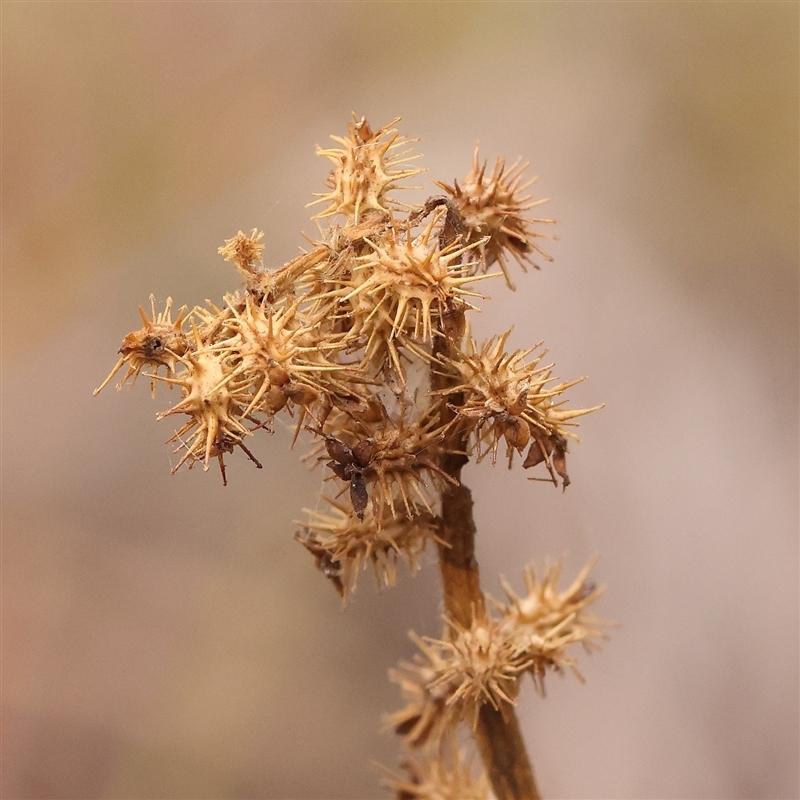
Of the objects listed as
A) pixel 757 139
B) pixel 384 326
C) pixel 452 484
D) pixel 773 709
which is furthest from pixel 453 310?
pixel 757 139

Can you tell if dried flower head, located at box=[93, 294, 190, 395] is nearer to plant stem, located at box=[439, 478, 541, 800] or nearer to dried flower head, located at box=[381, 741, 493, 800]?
plant stem, located at box=[439, 478, 541, 800]

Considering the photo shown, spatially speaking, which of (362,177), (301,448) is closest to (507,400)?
(362,177)

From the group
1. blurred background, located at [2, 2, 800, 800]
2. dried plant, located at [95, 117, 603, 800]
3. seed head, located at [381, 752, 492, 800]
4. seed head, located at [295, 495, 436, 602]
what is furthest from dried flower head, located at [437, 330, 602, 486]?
blurred background, located at [2, 2, 800, 800]

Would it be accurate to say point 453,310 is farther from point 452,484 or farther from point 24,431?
point 24,431

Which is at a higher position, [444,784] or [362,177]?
[362,177]

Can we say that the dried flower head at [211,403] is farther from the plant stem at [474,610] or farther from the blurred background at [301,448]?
the blurred background at [301,448]

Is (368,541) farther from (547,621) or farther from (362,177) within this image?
(362,177)

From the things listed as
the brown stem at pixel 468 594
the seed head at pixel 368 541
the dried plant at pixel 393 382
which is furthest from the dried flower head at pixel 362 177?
the seed head at pixel 368 541
